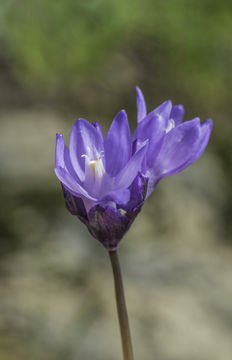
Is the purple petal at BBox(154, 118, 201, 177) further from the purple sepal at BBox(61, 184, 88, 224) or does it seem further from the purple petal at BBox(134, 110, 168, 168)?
the purple sepal at BBox(61, 184, 88, 224)

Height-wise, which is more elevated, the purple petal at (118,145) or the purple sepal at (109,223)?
the purple petal at (118,145)

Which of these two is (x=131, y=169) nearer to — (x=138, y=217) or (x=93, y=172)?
(x=93, y=172)

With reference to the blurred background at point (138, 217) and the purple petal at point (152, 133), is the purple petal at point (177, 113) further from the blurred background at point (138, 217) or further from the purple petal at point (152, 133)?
the blurred background at point (138, 217)

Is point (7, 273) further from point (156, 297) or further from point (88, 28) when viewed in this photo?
point (88, 28)

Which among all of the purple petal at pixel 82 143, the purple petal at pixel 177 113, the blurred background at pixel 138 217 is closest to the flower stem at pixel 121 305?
the purple petal at pixel 82 143

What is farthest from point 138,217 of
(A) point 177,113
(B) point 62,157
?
(B) point 62,157

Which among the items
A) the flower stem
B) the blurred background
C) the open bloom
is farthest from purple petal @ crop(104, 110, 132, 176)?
the blurred background
